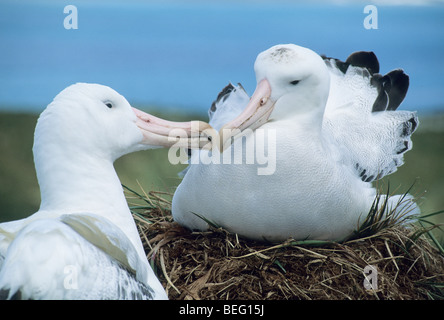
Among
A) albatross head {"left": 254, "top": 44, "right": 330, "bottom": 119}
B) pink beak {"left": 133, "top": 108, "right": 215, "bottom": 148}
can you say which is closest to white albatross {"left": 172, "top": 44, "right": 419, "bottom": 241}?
albatross head {"left": 254, "top": 44, "right": 330, "bottom": 119}

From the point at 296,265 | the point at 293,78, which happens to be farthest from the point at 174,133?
the point at 296,265

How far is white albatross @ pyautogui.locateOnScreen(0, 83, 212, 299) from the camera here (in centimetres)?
257

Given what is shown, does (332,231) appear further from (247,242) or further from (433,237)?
(433,237)

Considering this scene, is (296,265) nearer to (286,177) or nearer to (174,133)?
(286,177)

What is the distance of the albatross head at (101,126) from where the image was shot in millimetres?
2959

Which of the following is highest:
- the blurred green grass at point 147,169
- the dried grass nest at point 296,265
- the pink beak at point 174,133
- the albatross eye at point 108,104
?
the albatross eye at point 108,104

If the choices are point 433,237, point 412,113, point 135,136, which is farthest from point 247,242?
point 412,113

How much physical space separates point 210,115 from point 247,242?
4.02 feet

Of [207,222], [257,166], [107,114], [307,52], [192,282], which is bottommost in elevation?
[192,282]

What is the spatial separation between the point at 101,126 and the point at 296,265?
47.2 inches

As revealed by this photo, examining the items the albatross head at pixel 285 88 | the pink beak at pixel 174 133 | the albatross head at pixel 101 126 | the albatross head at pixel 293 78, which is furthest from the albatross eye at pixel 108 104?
the albatross head at pixel 293 78

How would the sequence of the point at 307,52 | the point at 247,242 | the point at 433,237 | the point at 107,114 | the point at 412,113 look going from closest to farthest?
the point at 107,114, the point at 307,52, the point at 247,242, the point at 433,237, the point at 412,113

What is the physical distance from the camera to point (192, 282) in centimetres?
342

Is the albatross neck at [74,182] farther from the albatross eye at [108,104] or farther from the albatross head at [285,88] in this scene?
the albatross head at [285,88]
